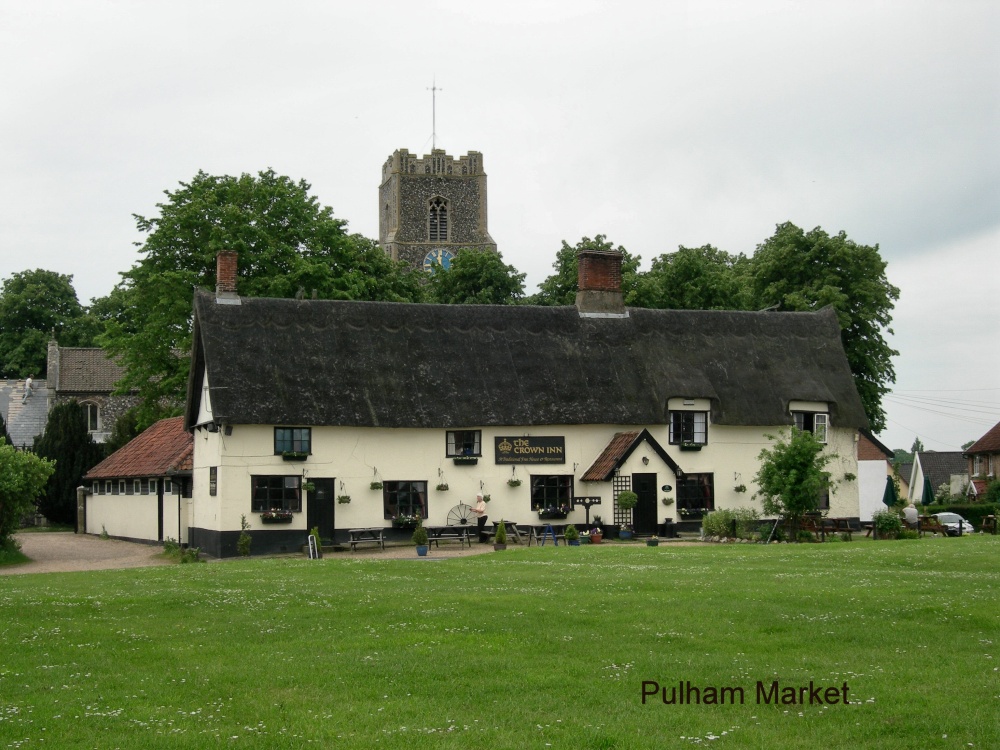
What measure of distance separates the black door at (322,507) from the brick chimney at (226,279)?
627 centimetres

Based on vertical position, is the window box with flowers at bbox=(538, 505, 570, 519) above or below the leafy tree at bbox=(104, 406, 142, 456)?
below

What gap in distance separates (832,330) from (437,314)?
48.0ft

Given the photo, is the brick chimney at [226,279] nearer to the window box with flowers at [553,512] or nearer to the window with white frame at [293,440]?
the window with white frame at [293,440]

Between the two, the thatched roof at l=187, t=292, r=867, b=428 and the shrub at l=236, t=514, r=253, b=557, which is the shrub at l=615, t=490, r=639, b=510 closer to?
the thatched roof at l=187, t=292, r=867, b=428

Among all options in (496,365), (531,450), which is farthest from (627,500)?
(496,365)

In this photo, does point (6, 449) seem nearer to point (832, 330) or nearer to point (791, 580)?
point (791, 580)

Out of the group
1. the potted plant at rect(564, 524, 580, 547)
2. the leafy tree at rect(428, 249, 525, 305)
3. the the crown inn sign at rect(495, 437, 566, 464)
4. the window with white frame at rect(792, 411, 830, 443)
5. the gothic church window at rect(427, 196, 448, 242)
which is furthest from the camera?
the gothic church window at rect(427, 196, 448, 242)

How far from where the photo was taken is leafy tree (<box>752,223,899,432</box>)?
48.9 metres

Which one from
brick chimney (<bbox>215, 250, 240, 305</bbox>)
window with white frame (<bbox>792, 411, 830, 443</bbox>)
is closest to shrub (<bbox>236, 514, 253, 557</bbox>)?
brick chimney (<bbox>215, 250, 240, 305</bbox>)

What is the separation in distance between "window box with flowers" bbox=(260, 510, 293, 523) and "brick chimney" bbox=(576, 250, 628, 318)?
1243 centimetres

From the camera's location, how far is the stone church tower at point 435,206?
104 m

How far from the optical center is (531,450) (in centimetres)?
3519

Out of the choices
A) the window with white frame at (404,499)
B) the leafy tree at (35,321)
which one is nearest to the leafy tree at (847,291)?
the window with white frame at (404,499)

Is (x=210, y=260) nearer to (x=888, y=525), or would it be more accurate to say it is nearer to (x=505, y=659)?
(x=888, y=525)
